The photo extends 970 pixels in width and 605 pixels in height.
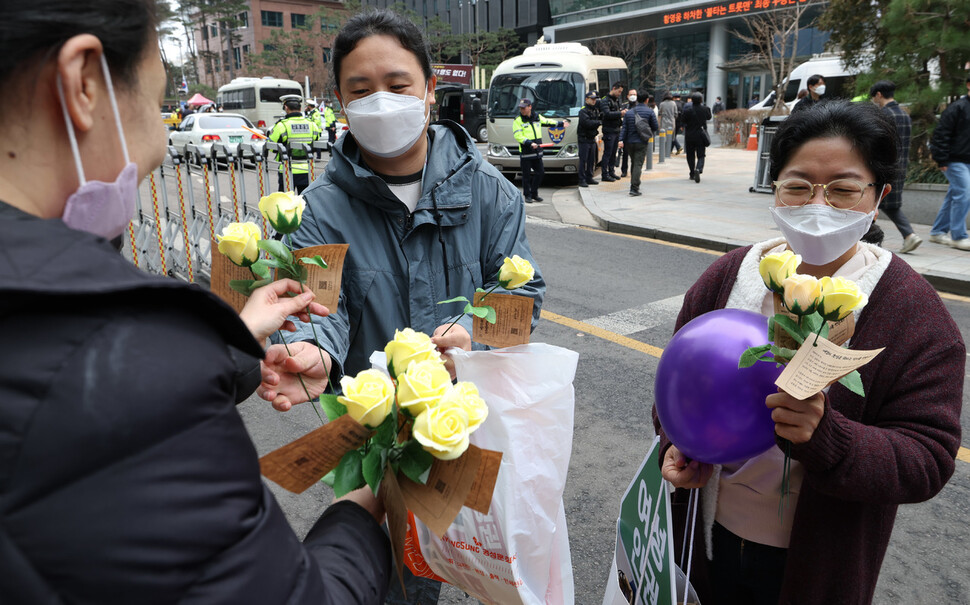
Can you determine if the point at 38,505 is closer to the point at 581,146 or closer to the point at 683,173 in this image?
the point at 581,146

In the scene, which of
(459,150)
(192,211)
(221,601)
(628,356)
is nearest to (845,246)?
(459,150)

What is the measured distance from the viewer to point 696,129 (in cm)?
1288

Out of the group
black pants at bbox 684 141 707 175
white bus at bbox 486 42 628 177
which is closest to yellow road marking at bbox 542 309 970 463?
white bus at bbox 486 42 628 177

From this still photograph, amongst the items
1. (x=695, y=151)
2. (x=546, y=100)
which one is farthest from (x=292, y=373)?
(x=695, y=151)

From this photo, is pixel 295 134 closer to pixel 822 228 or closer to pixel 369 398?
pixel 822 228

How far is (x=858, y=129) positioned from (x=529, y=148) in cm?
1033

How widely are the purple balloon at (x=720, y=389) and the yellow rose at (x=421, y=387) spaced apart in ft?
1.94

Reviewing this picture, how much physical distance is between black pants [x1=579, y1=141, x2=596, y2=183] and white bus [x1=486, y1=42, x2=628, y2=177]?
379 millimetres

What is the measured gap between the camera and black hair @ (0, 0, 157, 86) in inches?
28.2

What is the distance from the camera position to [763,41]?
25438 millimetres

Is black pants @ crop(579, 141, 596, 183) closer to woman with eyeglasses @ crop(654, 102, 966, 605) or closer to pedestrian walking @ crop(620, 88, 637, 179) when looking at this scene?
pedestrian walking @ crop(620, 88, 637, 179)

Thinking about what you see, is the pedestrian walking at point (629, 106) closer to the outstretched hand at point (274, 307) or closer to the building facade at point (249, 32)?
the outstretched hand at point (274, 307)

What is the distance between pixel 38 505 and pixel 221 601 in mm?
205

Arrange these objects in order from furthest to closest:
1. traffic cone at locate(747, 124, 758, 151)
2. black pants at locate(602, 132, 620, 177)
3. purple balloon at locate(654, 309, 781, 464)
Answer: traffic cone at locate(747, 124, 758, 151) → black pants at locate(602, 132, 620, 177) → purple balloon at locate(654, 309, 781, 464)
